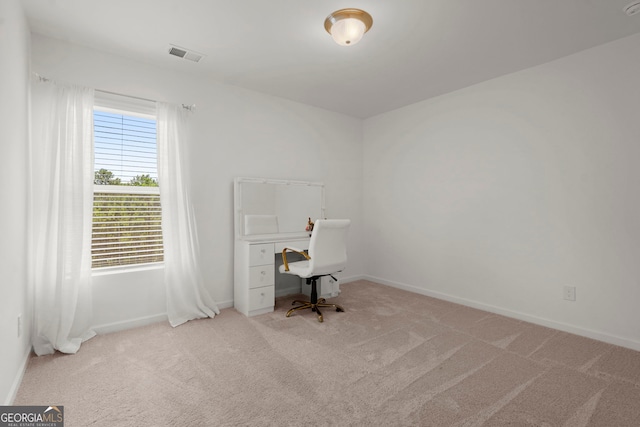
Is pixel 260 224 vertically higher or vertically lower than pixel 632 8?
lower

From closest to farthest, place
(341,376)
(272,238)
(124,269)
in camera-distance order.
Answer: (341,376)
(124,269)
(272,238)

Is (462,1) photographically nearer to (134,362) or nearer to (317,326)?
(317,326)

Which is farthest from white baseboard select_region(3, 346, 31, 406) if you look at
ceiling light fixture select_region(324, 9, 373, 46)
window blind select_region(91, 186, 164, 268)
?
ceiling light fixture select_region(324, 9, 373, 46)

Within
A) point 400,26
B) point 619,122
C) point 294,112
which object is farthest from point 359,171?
point 619,122

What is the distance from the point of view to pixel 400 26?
2.45 m

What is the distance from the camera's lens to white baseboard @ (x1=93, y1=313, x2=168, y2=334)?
9.29 feet

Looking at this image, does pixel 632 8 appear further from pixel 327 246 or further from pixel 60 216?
pixel 60 216

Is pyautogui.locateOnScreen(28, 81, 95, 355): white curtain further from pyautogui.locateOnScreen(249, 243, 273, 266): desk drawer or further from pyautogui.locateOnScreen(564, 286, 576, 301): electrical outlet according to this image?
pyautogui.locateOnScreen(564, 286, 576, 301): electrical outlet

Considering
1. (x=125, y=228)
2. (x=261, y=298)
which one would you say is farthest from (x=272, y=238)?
(x=125, y=228)

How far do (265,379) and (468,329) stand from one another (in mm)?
2010

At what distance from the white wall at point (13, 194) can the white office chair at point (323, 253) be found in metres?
2.09

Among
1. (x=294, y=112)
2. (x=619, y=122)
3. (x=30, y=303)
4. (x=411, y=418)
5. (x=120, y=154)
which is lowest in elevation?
(x=411, y=418)

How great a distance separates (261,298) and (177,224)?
1.19m

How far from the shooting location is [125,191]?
303 cm
